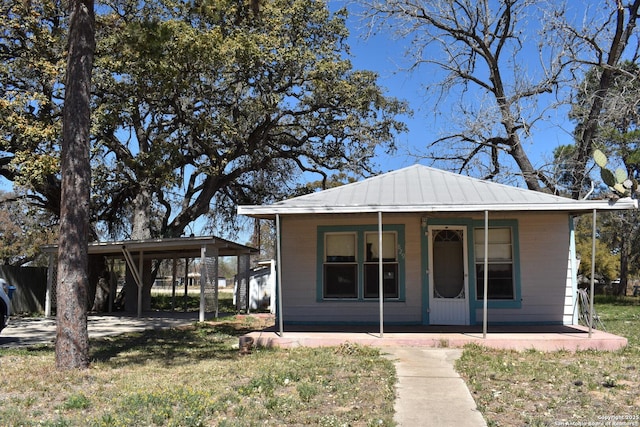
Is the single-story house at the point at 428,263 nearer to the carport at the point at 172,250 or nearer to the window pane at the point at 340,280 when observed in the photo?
the window pane at the point at 340,280

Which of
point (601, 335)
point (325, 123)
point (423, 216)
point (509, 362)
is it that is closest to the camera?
point (509, 362)

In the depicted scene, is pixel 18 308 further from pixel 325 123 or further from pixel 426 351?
pixel 426 351

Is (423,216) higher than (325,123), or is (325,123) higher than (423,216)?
(325,123)

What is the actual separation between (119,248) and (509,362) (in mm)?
13783

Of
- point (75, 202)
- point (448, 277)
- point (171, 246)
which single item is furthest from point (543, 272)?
point (171, 246)

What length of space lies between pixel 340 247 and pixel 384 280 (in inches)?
45.2

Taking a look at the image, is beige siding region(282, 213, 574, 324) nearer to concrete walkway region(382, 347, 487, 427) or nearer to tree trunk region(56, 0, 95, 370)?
concrete walkway region(382, 347, 487, 427)

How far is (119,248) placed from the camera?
18.3 m

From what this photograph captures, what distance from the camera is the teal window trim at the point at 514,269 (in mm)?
11211

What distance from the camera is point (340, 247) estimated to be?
1180 centimetres

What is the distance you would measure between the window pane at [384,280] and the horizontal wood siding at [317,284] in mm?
191

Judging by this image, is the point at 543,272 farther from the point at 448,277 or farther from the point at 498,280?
the point at 448,277

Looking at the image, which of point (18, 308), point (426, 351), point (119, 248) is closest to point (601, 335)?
point (426, 351)

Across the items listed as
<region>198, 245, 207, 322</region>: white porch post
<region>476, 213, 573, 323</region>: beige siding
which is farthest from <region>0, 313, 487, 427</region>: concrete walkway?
<region>198, 245, 207, 322</region>: white porch post
